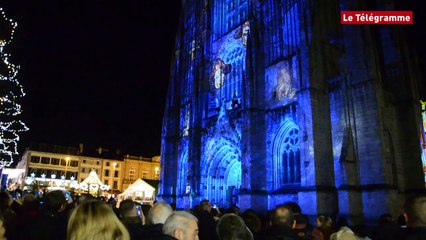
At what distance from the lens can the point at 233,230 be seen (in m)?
3.87

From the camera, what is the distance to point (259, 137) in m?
24.8

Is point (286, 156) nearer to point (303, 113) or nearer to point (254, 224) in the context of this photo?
point (303, 113)

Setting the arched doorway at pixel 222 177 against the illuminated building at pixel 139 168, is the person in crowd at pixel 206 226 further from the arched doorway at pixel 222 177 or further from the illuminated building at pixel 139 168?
the illuminated building at pixel 139 168

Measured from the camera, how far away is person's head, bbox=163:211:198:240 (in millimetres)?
3260

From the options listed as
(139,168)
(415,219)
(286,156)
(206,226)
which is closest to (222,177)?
(286,156)

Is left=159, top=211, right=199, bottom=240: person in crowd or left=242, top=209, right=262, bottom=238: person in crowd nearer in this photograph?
left=159, top=211, right=199, bottom=240: person in crowd

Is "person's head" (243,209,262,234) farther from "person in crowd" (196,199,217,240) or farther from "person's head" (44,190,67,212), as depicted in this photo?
"person's head" (44,190,67,212)

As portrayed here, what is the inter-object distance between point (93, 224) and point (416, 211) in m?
3.55

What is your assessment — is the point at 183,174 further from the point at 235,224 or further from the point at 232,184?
the point at 235,224

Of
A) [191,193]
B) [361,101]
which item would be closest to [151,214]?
[361,101]

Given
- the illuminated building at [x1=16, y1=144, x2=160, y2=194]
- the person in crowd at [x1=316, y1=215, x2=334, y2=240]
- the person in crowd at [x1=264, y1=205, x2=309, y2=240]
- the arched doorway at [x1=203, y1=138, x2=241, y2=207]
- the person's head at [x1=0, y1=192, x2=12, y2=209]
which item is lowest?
the person in crowd at [x1=316, y1=215, x2=334, y2=240]

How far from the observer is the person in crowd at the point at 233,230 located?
12.5ft

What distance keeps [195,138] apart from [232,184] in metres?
5.65

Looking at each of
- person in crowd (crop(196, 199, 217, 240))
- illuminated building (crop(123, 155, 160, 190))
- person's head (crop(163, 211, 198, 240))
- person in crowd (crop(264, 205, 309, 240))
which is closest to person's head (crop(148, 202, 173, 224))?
person's head (crop(163, 211, 198, 240))
